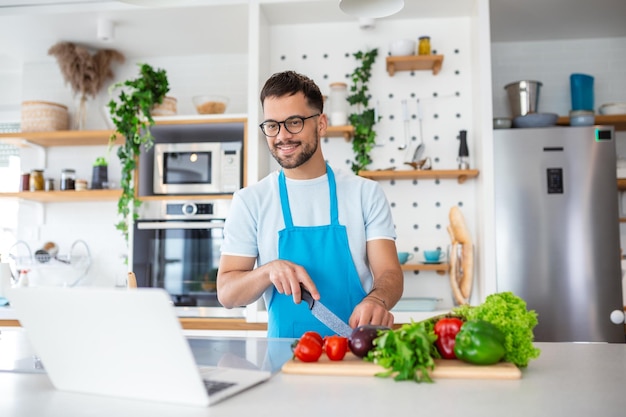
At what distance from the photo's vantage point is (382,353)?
4.06 feet

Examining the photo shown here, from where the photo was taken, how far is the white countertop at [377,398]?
993mm

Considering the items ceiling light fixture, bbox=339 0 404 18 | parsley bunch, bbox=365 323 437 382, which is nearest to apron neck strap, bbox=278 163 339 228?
ceiling light fixture, bbox=339 0 404 18

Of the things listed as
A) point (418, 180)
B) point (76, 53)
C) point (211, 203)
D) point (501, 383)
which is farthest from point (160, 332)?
point (76, 53)

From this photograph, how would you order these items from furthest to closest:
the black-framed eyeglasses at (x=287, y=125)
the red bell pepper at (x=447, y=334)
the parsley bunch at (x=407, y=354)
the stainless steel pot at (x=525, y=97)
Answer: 1. the stainless steel pot at (x=525, y=97)
2. the black-framed eyeglasses at (x=287, y=125)
3. the red bell pepper at (x=447, y=334)
4. the parsley bunch at (x=407, y=354)

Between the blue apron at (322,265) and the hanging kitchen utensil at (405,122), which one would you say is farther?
the hanging kitchen utensil at (405,122)

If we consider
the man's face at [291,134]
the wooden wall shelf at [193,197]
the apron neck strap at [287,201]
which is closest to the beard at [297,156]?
the man's face at [291,134]

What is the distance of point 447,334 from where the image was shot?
1.35 metres

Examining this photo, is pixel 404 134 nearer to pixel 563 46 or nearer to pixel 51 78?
pixel 563 46

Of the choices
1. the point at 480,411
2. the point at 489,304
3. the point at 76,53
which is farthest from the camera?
the point at 76,53

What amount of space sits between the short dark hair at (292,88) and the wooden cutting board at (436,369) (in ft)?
3.26

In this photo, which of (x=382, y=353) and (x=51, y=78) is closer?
(x=382, y=353)

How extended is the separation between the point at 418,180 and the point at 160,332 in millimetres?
3071

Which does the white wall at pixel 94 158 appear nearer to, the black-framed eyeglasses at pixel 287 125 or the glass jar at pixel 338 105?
the glass jar at pixel 338 105

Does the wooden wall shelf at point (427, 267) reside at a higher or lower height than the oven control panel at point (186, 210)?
lower
